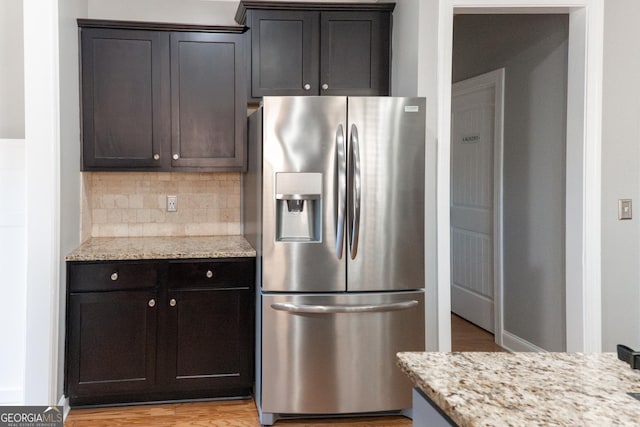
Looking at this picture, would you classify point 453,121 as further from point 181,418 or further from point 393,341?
point 181,418

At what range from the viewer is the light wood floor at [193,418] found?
3.14m

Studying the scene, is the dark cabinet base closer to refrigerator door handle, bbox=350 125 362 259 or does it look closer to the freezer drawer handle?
the freezer drawer handle

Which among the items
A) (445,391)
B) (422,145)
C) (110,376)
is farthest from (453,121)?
(445,391)

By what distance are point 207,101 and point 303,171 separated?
979mm

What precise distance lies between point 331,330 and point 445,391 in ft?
6.48

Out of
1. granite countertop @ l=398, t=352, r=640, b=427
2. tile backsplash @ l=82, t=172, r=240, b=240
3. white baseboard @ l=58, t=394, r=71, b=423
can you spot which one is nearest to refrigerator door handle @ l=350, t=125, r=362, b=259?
tile backsplash @ l=82, t=172, r=240, b=240

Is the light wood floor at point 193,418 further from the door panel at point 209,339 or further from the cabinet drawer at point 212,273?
the cabinet drawer at point 212,273

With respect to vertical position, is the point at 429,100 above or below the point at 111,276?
above

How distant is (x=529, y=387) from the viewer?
1.17 meters

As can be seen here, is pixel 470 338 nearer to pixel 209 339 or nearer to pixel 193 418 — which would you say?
pixel 209 339

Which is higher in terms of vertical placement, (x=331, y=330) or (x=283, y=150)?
(x=283, y=150)

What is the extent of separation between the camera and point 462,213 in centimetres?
538

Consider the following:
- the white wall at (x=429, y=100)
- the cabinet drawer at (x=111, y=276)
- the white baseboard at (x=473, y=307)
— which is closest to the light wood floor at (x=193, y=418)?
the white wall at (x=429, y=100)

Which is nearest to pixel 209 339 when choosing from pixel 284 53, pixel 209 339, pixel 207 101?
pixel 209 339
